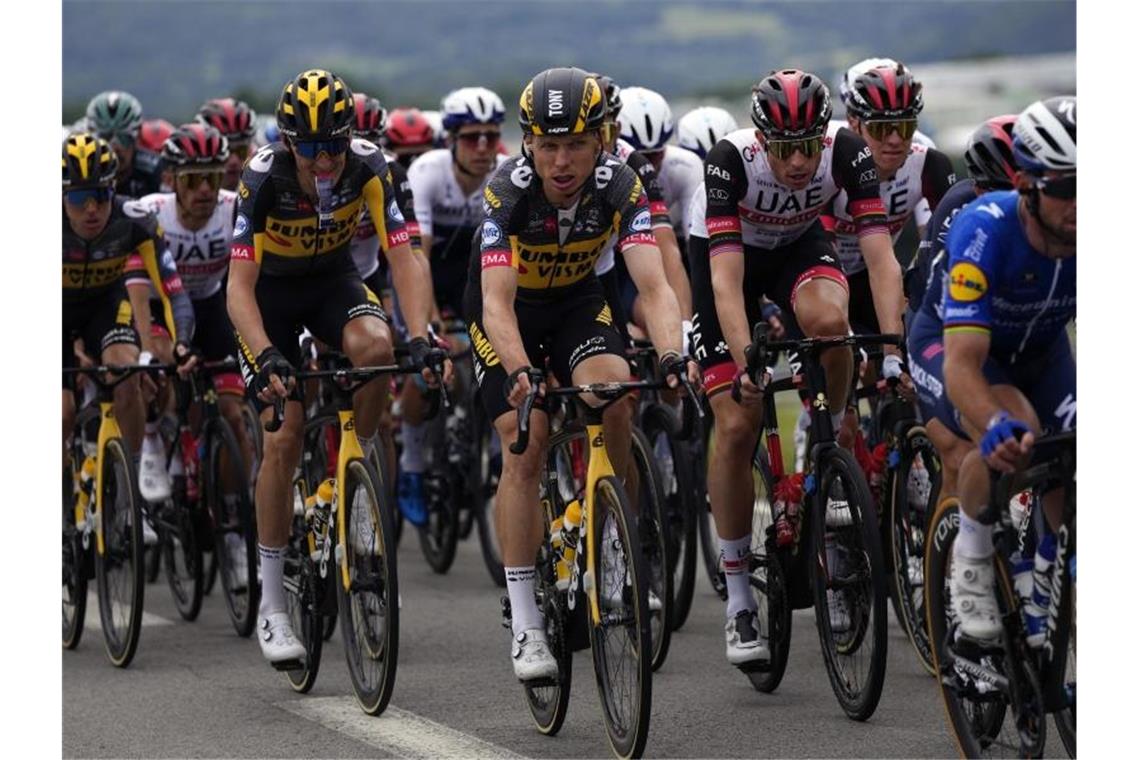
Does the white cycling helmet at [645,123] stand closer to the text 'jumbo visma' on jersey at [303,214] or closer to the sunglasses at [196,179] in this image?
the sunglasses at [196,179]

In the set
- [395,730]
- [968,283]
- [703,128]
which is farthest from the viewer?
[703,128]

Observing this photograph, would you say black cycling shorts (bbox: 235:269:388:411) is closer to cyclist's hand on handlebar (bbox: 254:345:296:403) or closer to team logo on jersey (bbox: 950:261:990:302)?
cyclist's hand on handlebar (bbox: 254:345:296:403)

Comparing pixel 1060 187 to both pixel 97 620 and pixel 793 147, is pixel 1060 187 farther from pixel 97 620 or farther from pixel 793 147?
pixel 97 620

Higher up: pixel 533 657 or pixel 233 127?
pixel 233 127

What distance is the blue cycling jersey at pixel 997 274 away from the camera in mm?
5102

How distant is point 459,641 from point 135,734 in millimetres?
2013

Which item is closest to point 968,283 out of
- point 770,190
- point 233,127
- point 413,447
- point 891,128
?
point 770,190

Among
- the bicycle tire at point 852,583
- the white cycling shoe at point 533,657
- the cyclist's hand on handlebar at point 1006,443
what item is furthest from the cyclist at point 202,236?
the cyclist's hand on handlebar at point 1006,443

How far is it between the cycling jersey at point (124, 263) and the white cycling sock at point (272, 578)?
5.97 feet

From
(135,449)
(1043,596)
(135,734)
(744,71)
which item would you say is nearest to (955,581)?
(1043,596)

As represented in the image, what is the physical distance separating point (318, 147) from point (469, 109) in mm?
3885

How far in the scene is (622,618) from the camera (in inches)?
252

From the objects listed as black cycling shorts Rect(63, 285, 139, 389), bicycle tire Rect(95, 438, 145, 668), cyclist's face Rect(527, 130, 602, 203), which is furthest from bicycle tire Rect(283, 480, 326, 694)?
cyclist's face Rect(527, 130, 602, 203)

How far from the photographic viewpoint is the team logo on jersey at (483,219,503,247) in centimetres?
670
